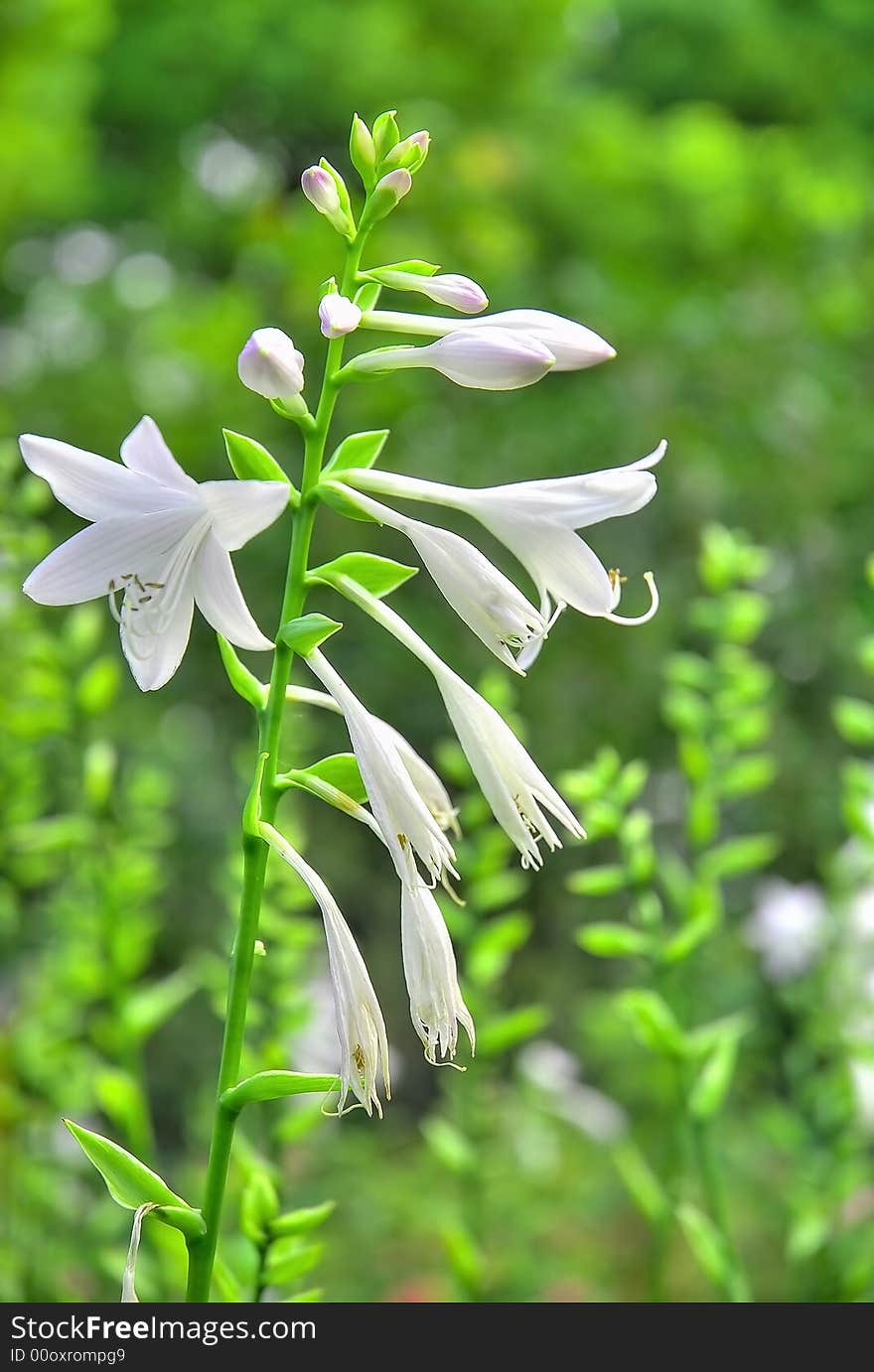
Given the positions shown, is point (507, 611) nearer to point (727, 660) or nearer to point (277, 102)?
point (727, 660)

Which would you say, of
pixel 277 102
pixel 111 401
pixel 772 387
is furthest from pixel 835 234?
pixel 277 102

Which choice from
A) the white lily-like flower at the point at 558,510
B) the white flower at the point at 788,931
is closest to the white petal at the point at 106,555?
the white lily-like flower at the point at 558,510

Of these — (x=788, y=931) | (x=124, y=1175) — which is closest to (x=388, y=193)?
(x=124, y=1175)

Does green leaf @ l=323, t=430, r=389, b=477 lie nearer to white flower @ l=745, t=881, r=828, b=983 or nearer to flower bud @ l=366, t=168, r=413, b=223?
flower bud @ l=366, t=168, r=413, b=223

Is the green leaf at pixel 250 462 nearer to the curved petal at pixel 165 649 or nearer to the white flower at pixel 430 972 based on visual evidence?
the curved petal at pixel 165 649

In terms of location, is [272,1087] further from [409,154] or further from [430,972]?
[409,154]
